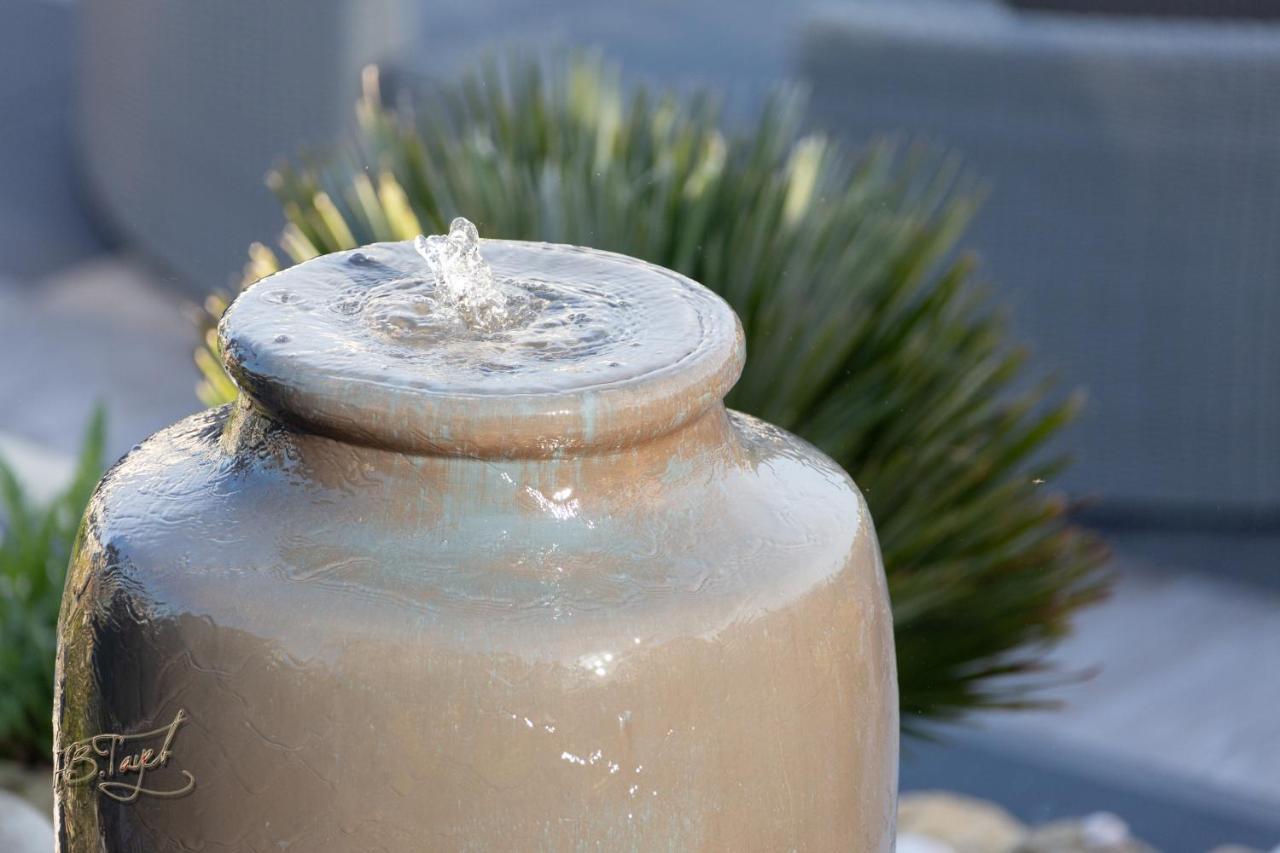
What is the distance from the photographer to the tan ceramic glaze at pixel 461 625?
0.70 metres

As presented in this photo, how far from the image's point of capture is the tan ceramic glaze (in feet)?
2.31

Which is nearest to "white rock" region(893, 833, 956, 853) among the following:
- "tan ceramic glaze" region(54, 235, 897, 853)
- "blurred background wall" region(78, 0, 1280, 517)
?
"tan ceramic glaze" region(54, 235, 897, 853)

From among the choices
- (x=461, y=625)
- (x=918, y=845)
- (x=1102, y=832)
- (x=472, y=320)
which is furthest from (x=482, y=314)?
(x=1102, y=832)

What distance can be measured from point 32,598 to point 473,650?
117 centimetres

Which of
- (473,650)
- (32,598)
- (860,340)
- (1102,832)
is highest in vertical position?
(473,650)

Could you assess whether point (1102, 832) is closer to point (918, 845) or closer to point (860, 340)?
point (918, 845)

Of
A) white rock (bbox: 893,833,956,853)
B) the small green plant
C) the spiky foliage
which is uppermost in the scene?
the spiky foliage

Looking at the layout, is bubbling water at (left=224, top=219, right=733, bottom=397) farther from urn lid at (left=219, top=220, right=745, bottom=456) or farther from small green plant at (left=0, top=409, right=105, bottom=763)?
small green plant at (left=0, top=409, right=105, bottom=763)

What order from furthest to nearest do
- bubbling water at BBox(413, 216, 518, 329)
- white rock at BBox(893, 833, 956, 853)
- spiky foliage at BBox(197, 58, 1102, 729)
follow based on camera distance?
white rock at BBox(893, 833, 956, 853) < spiky foliage at BBox(197, 58, 1102, 729) < bubbling water at BBox(413, 216, 518, 329)

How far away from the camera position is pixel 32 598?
1729 mm

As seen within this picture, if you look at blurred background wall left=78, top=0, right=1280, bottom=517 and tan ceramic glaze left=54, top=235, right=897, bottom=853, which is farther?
blurred background wall left=78, top=0, right=1280, bottom=517

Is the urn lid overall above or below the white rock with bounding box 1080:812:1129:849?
above

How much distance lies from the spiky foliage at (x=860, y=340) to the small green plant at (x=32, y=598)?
392 millimetres

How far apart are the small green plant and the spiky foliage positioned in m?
0.39
